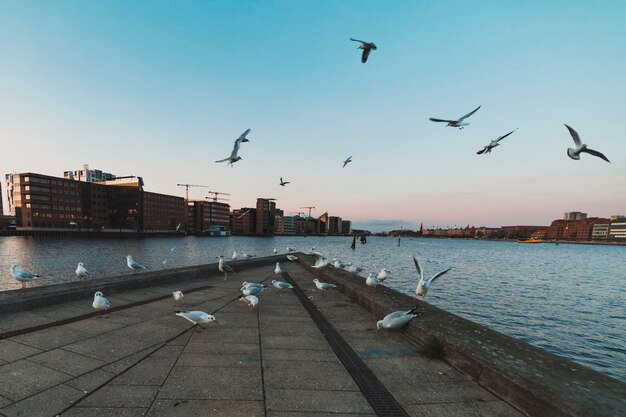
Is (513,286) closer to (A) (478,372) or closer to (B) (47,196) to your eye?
(A) (478,372)

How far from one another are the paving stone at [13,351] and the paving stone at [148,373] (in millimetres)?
2029

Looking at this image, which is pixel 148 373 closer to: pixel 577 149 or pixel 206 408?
pixel 206 408

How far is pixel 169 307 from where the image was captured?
8383 millimetres

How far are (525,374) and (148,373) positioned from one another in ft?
17.6

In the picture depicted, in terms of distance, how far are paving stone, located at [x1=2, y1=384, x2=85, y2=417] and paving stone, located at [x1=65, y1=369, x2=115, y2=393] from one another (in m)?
0.08

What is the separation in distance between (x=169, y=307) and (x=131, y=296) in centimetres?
222

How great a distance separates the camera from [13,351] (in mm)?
4938

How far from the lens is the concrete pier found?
11.8ft

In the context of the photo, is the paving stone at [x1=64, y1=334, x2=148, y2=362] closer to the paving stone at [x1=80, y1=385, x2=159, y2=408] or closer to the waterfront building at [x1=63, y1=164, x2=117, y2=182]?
the paving stone at [x1=80, y1=385, x2=159, y2=408]

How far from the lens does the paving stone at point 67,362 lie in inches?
174

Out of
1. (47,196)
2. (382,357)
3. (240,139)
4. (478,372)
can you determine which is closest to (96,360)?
(382,357)

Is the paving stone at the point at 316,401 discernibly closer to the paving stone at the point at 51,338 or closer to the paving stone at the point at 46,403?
the paving stone at the point at 46,403

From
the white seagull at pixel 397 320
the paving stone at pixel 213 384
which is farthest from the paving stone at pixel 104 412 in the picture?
the white seagull at pixel 397 320

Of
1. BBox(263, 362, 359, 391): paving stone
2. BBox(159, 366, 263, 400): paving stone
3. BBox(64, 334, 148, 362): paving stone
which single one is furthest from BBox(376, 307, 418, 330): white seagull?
BBox(64, 334, 148, 362): paving stone
